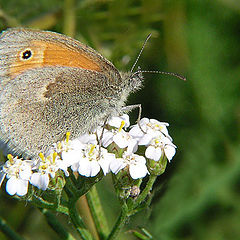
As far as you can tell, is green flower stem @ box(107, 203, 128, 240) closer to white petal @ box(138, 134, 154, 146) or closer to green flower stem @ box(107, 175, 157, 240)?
green flower stem @ box(107, 175, 157, 240)

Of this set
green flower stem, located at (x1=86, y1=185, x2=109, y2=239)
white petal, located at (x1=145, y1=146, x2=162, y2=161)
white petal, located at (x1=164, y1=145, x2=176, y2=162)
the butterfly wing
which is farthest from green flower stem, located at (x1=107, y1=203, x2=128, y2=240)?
the butterfly wing

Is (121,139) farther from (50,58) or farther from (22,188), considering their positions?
(50,58)

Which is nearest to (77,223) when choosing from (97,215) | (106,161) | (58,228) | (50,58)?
(58,228)

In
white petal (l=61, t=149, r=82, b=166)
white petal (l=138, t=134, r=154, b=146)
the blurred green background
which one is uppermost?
white petal (l=138, t=134, r=154, b=146)

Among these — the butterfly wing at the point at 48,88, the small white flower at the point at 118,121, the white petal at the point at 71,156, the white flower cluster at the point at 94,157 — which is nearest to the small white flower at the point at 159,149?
the white flower cluster at the point at 94,157

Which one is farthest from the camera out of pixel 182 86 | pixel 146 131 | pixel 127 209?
pixel 182 86

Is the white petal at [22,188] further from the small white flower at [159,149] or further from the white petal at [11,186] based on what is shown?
the small white flower at [159,149]

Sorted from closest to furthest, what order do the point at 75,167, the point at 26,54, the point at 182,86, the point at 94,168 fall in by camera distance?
1. the point at 94,168
2. the point at 75,167
3. the point at 26,54
4. the point at 182,86
